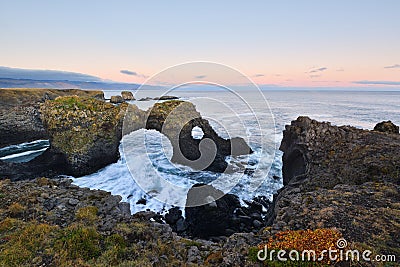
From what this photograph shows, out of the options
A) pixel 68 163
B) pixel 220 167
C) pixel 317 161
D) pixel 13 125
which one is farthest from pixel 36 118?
pixel 317 161

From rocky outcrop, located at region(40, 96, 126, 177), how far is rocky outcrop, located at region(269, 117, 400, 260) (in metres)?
23.3

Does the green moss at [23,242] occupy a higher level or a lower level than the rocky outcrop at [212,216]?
higher

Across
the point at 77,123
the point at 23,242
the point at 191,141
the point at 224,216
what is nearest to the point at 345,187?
the point at 224,216

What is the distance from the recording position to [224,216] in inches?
736

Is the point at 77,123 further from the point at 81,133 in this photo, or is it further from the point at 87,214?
the point at 87,214

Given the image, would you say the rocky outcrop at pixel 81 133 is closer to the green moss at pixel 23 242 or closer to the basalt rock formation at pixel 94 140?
the basalt rock formation at pixel 94 140

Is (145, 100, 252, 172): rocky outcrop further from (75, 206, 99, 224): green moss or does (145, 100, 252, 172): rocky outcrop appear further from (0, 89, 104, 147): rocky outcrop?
(0, 89, 104, 147): rocky outcrop

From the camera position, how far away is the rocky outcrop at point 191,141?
33.9 meters

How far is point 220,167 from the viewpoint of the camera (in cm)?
3106

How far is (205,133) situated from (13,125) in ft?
135

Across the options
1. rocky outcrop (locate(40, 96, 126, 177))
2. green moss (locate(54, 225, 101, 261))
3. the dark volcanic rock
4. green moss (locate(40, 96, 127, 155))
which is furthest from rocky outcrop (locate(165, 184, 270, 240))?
green moss (locate(40, 96, 127, 155))

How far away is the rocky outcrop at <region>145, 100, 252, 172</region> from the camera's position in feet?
111

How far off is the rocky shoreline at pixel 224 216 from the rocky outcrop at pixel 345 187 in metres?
0.04

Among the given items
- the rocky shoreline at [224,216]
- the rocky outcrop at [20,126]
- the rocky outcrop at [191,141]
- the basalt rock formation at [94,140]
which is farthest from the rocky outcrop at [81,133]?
the rocky outcrop at [20,126]
